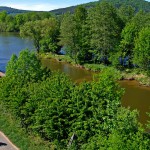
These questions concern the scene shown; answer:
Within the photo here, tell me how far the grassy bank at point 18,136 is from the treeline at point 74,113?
2.36 feet

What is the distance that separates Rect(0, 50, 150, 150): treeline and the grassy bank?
28.3 inches

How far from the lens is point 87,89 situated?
34.8 m

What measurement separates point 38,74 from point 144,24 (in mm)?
39357

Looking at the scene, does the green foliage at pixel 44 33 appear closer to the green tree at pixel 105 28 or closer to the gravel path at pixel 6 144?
the green tree at pixel 105 28

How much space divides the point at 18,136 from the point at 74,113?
7775 millimetres

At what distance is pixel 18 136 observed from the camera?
37.4m

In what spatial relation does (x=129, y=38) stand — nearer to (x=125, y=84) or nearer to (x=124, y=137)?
(x=125, y=84)

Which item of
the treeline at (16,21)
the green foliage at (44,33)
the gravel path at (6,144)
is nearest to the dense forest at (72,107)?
the gravel path at (6,144)

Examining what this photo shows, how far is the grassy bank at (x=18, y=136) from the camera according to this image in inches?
1372

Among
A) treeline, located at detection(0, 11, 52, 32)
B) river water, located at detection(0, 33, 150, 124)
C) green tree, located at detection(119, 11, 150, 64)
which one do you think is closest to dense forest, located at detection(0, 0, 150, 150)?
river water, located at detection(0, 33, 150, 124)

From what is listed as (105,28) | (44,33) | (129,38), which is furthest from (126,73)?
(44,33)

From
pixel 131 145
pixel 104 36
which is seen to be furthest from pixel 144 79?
pixel 131 145

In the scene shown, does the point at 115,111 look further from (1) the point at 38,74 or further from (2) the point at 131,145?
(1) the point at 38,74

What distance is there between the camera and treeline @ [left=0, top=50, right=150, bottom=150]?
27719 mm
